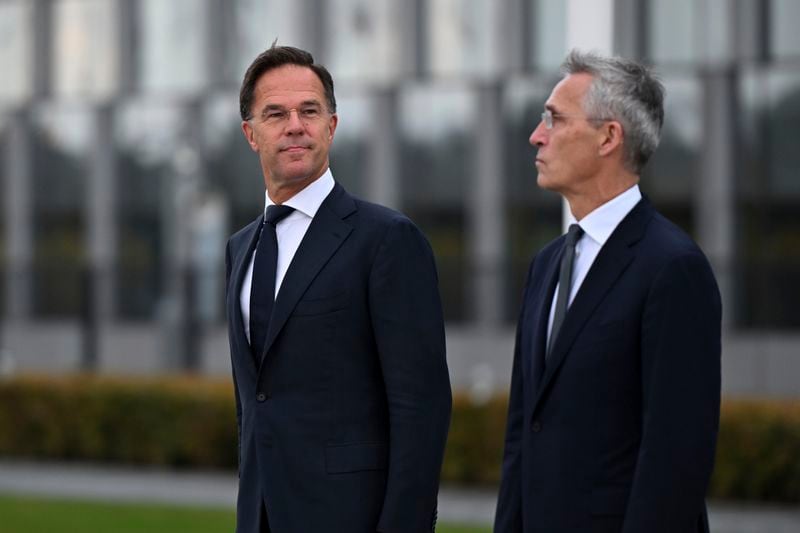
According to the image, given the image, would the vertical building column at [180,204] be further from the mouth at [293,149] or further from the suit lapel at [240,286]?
the mouth at [293,149]

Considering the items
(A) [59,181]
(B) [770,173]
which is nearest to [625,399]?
(B) [770,173]

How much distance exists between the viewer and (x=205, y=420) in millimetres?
13469

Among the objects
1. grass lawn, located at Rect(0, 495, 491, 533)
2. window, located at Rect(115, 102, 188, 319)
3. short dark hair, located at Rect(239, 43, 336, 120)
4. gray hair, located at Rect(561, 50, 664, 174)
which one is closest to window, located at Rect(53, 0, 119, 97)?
window, located at Rect(115, 102, 188, 319)

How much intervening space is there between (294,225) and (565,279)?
743 millimetres

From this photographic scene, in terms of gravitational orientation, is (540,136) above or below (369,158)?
above

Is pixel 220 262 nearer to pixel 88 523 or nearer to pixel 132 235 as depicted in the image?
pixel 132 235

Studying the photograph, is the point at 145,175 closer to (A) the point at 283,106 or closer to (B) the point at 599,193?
(A) the point at 283,106

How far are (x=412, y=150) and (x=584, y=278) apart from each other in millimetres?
17763

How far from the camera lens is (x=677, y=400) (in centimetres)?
324

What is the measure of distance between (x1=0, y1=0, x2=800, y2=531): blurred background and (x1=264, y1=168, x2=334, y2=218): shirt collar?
27.5 ft

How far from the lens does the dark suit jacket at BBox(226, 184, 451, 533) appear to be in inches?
144

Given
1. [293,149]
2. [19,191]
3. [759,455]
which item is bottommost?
[759,455]

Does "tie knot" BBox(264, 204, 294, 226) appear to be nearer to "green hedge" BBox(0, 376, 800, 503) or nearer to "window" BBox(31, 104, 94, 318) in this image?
"green hedge" BBox(0, 376, 800, 503)

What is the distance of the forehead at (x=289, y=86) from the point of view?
147 inches
